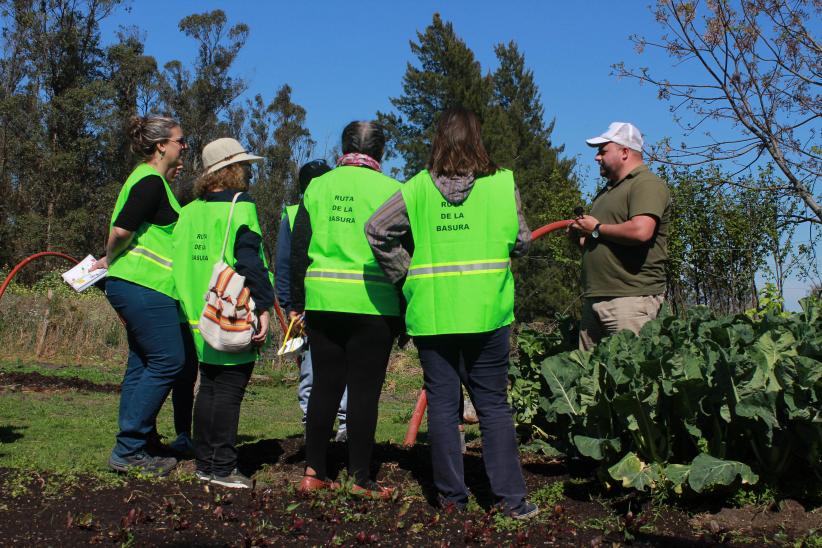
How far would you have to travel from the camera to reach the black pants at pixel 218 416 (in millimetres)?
4375

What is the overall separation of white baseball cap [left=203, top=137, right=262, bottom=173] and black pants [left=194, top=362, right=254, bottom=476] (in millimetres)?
1121

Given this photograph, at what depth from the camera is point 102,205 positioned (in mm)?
41375

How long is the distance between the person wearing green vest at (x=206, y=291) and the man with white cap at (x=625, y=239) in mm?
1899

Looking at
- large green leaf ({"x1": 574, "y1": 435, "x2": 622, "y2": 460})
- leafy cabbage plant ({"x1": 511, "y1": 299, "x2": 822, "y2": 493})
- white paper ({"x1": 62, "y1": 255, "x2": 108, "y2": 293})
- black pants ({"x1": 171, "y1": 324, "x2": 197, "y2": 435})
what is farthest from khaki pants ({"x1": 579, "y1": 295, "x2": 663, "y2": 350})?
white paper ({"x1": 62, "y1": 255, "x2": 108, "y2": 293})

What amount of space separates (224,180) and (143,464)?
5.52 ft

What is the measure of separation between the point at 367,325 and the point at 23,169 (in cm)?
4154

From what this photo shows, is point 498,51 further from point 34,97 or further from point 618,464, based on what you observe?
point 618,464

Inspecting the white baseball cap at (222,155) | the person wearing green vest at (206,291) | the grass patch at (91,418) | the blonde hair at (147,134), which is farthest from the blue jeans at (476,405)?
the blonde hair at (147,134)

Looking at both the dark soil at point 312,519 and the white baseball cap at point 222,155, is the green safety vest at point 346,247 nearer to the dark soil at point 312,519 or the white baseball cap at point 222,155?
the white baseball cap at point 222,155

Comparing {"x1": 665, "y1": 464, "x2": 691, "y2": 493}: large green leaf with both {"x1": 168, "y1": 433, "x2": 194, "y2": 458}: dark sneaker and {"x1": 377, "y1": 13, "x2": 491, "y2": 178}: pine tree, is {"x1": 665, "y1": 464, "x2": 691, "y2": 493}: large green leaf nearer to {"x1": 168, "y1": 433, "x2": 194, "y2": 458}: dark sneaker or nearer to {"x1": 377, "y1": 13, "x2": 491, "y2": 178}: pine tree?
{"x1": 168, "y1": 433, "x2": 194, "y2": 458}: dark sneaker

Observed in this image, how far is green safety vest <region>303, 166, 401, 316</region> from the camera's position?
414 centimetres

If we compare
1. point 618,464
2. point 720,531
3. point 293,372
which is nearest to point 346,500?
point 618,464

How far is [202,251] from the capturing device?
14.7 ft

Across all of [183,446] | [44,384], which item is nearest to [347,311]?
[183,446]
